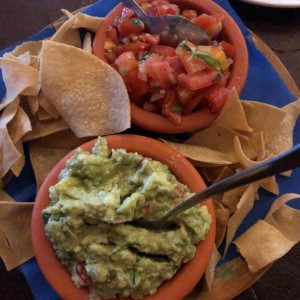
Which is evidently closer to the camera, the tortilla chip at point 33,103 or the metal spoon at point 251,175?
the metal spoon at point 251,175

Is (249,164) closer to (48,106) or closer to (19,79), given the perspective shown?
(48,106)


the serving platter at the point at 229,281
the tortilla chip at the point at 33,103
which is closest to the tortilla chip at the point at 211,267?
the serving platter at the point at 229,281

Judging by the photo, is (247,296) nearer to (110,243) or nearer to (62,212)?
(110,243)

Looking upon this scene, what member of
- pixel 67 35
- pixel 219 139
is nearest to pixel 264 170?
pixel 219 139

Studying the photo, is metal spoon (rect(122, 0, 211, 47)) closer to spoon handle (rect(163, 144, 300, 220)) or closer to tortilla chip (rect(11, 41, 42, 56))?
tortilla chip (rect(11, 41, 42, 56))

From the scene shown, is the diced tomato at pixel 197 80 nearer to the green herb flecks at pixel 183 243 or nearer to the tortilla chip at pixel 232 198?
the tortilla chip at pixel 232 198

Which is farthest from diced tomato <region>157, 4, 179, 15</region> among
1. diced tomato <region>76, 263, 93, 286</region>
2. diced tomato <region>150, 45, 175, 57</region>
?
diced tomato <region>76, 263, 93, 286</region>

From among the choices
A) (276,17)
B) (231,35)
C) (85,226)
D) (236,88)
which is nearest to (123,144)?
(85,226)
